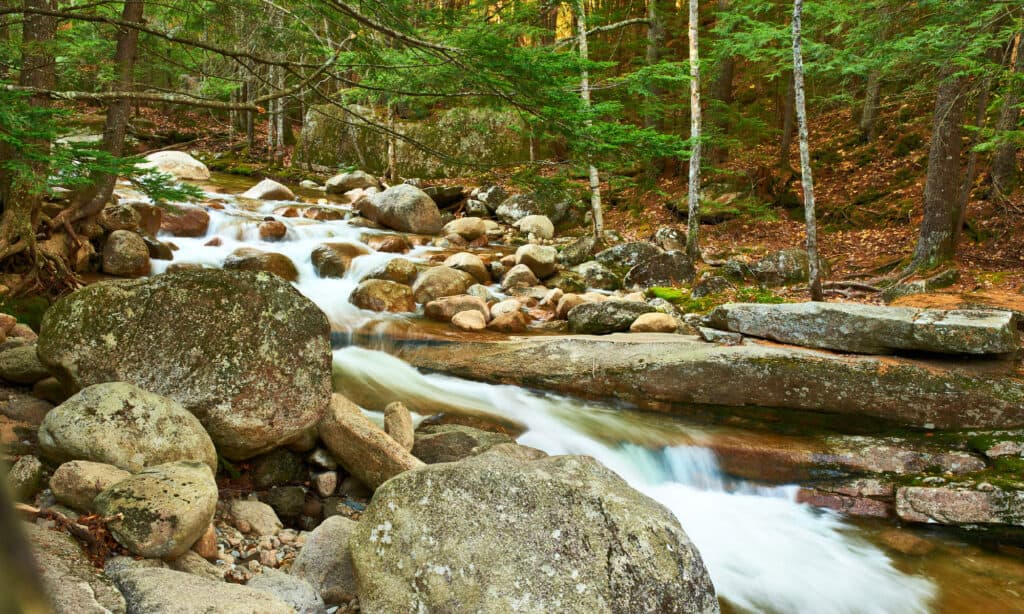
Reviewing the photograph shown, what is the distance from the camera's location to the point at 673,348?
23.6ft

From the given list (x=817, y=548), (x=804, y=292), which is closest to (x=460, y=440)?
(x=817, y=548)

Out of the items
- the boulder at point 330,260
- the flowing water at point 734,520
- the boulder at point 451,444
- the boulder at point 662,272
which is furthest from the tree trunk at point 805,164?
the boulder at point 330,260

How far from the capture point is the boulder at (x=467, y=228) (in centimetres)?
1470

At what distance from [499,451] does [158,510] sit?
2619mm

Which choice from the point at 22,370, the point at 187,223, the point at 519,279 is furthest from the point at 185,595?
the point at 187,223

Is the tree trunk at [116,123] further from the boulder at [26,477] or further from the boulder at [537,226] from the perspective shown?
the boulder at [537,226]

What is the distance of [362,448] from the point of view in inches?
202

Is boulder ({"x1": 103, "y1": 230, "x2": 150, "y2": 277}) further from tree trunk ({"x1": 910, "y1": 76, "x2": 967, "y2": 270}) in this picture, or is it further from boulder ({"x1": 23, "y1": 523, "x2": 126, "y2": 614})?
tree trunk ({"x1": 910, "y1": 76, "x2": 967, "y2": 270})

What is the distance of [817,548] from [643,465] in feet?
5.56

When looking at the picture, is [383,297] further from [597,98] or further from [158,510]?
[597,98]

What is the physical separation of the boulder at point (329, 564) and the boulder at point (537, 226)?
11.8 m

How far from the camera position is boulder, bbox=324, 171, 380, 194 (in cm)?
1822

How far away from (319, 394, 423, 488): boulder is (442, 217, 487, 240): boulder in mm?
9583

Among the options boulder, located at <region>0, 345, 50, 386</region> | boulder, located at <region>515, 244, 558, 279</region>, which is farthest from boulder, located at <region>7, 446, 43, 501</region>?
boulder, located at <region>515, 244, 558, 279</region>
